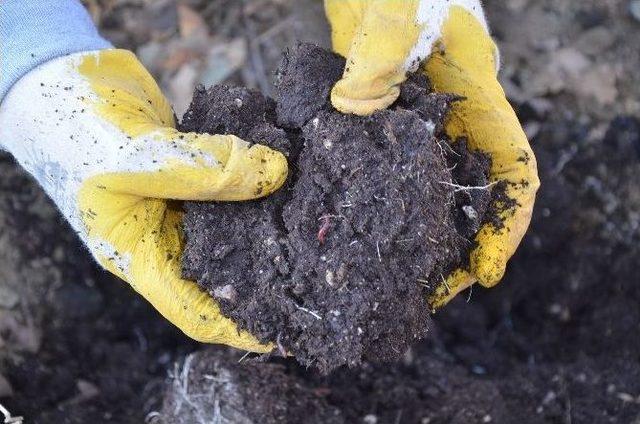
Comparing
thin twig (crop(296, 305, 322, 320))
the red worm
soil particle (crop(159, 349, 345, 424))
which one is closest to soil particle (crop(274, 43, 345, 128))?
the red worm

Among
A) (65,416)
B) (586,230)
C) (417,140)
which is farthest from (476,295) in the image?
(65,416)

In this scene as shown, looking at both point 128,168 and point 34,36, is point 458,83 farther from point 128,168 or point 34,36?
point 34,36

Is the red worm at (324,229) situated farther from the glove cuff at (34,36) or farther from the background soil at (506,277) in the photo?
the glove cuff at (34,36)

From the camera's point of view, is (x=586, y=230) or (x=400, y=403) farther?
(x=586, y=230)

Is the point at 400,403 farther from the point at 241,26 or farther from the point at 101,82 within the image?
Answer: the point at 241,26

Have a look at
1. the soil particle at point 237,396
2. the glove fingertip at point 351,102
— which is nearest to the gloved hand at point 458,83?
the glove fingertip at point 351,102

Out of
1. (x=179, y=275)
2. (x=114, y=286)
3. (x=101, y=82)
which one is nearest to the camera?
(x=179, y=275)

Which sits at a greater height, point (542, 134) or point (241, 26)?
point (241, 26)

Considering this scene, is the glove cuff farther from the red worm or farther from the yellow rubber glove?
the red worm
